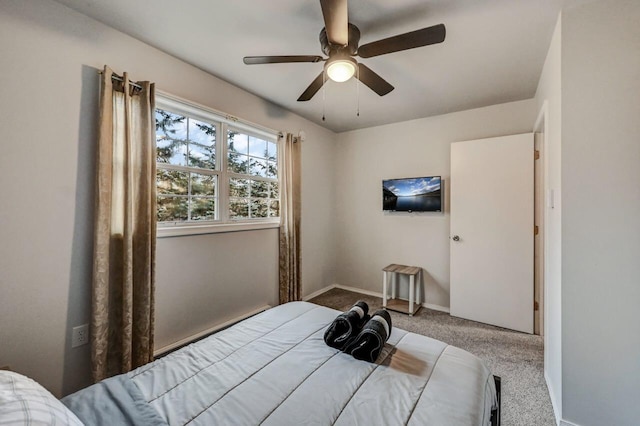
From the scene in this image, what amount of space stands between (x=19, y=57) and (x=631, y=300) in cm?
371

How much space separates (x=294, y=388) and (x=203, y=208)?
1991mm

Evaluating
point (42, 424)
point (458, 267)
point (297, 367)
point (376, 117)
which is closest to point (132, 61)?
point (42, 424)

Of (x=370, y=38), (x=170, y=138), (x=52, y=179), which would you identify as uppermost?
(x=370, y=38)

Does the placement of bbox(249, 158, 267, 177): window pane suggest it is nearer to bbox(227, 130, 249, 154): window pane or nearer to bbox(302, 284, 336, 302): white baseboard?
bbox(227, 130, 249, 154): window pane

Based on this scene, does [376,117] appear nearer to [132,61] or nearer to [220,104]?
[220,104]

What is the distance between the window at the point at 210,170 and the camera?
232 cm

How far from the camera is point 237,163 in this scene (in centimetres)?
291

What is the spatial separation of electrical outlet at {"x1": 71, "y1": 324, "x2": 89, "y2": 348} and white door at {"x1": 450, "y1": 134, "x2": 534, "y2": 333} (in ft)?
11.5

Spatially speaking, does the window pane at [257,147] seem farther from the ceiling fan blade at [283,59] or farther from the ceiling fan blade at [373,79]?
the ceiling fan blade at [373,79]

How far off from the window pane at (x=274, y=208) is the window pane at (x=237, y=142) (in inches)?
28.1

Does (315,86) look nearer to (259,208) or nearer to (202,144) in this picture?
(202,144)

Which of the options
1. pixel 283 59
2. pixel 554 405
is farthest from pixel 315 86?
pixel 554 405

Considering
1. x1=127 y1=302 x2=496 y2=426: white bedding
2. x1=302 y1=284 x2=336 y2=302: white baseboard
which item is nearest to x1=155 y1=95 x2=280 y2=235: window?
x1=302 y1=284 x2=336 y2=302: white baseboard

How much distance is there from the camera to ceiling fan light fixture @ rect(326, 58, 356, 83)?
169 cm
